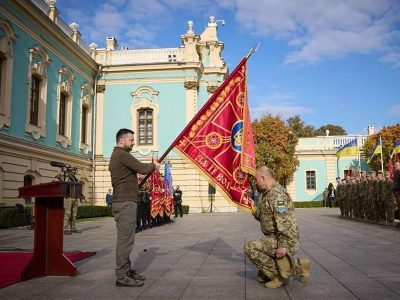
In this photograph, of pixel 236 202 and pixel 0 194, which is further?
pixel 0 194

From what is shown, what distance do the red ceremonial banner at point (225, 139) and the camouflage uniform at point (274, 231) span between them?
46.4 inches

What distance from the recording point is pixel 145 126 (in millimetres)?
30750

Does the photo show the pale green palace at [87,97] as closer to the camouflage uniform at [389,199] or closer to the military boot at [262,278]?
the camouflage uniform at [389,199]

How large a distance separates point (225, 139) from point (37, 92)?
17.9 m

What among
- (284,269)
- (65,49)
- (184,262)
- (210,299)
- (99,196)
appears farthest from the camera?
(99,196)

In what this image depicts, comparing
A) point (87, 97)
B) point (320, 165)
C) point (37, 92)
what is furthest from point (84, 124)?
point (320, 165)

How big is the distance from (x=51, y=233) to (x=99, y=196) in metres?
24.2

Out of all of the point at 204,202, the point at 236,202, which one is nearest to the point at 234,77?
the point at 236,202

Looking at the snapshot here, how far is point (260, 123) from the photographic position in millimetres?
44344

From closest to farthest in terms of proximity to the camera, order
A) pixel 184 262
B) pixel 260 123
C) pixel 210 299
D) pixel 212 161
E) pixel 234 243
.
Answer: pixel 210 299
pixel 212 161
pixel 184 262
pixel 234 243
pixel 260 123

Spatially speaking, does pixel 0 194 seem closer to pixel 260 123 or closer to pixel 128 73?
pixel 128 73

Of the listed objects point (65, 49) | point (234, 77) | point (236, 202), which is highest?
point (65, 49)

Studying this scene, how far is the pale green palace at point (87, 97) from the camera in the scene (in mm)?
19359

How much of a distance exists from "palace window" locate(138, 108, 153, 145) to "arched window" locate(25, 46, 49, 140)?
9.36 metres
